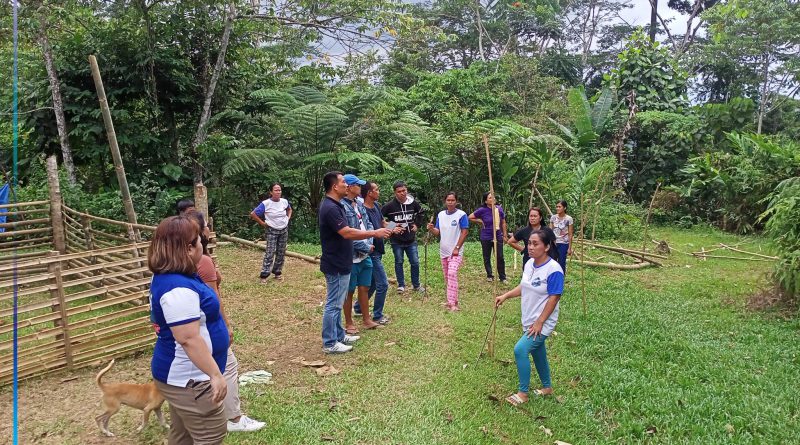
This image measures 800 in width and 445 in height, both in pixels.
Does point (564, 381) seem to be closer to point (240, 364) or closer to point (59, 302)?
point (240, 364)

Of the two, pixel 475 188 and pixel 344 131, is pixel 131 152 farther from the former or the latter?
pixel 475 188

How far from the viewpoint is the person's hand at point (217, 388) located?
2344 mm

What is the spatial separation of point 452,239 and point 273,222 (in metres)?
2.73

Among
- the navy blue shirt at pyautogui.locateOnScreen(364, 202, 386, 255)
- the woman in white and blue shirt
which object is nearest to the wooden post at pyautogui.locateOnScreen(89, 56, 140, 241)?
the navy blue shirt at pyautogui.locateOnScreen(364, 202, 386, 255)

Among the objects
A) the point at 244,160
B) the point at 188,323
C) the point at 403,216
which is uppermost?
the point at 244,160

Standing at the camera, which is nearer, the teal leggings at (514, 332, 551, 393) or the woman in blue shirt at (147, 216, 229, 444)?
the woman in blue shirt at (147, 216, 229, 444)

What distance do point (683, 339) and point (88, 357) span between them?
586 cm

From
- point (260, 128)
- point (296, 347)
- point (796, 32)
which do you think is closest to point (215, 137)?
point (260, 128)

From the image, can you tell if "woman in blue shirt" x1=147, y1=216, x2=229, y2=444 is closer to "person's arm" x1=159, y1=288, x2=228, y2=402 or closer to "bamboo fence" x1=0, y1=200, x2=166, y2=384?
"person's arm" x1=159, y1=288, x2=228, y2=402

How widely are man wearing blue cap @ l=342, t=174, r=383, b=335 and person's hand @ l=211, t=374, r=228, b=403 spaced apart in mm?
2568

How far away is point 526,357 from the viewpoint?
3990 mm

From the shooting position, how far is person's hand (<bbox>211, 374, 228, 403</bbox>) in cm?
234

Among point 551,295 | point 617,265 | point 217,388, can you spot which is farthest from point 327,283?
point 617,265

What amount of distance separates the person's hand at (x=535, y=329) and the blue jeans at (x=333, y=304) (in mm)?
1711
